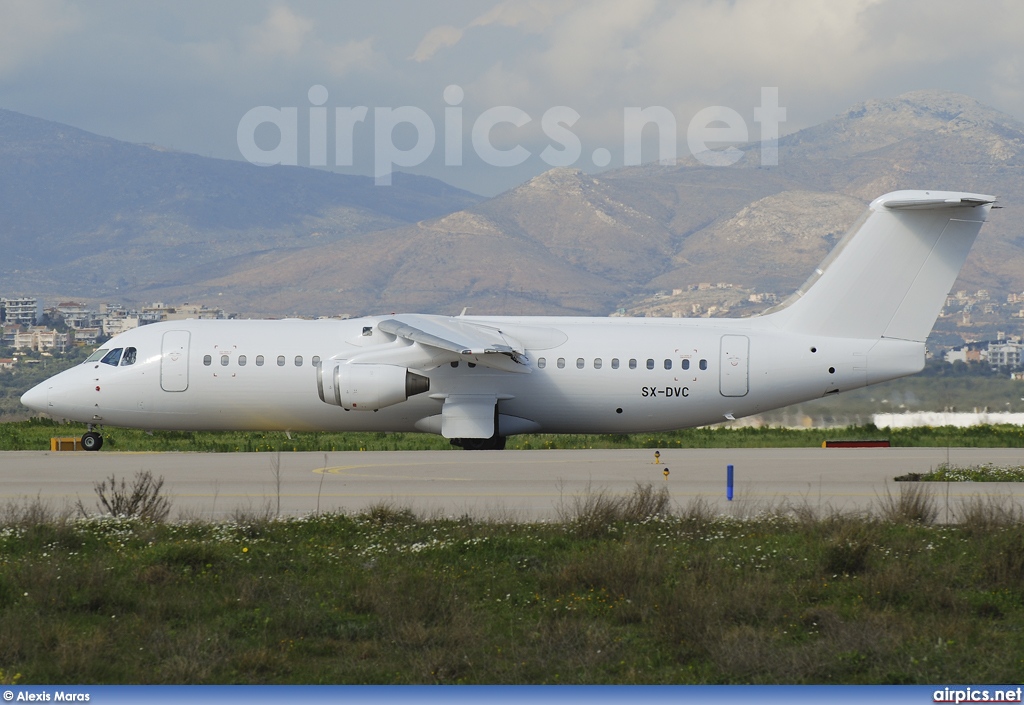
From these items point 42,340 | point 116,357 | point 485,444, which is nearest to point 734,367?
point 485,444

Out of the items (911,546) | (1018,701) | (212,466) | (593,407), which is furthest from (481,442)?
(1018,701)

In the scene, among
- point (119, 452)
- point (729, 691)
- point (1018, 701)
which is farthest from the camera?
point (119, 452)

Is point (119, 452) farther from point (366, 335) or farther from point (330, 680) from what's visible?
point (330, 680)

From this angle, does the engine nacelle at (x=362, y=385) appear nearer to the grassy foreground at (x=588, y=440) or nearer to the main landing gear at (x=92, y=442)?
the grassy foreground at (x=588, y=440)

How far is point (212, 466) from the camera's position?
84.8 ft

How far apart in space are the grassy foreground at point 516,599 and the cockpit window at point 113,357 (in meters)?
14.5

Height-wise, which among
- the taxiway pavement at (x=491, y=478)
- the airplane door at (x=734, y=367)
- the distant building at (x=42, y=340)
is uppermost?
the distant building at (x=42, y=340)

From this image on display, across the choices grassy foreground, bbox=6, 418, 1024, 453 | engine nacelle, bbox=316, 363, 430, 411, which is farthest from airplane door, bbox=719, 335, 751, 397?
engine nacelle, bbox=316, 363, 430, 411

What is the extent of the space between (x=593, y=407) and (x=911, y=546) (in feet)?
51.9

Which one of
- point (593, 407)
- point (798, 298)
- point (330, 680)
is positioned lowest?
point (330, 680)

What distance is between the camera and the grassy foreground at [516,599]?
10.8 meters

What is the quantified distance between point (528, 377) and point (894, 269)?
29.3 ft

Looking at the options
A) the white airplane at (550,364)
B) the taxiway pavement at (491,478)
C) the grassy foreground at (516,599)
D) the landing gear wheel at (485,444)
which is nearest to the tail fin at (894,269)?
the white airplane at (550,364)

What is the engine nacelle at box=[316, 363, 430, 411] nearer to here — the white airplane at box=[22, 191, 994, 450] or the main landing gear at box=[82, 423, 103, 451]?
the white airplane at box=[22, 191, 994, 450]
